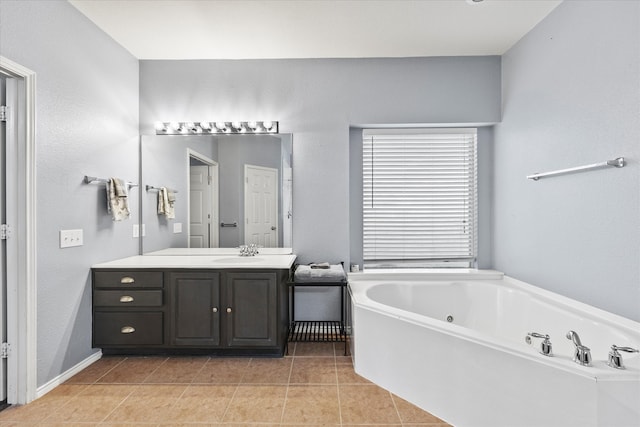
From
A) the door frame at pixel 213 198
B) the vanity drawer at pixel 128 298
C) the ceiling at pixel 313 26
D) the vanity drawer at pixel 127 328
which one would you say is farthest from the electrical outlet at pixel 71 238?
the ceiling at pixel 313 26

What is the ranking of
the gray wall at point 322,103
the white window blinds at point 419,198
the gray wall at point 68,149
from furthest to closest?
the white window blinds at point 419,198 → the gray wall at point 322,103 → the gray wall at point 68,149

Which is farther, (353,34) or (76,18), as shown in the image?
(353,34)

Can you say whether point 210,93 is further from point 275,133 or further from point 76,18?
point 76,18

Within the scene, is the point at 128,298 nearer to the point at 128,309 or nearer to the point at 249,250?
the point at 128,309

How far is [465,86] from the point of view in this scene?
10.4 ft

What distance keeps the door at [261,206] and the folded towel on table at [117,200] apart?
96 centimetres

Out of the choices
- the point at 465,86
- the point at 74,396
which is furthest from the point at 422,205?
the point at 74,396

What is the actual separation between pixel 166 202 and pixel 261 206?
0.87m

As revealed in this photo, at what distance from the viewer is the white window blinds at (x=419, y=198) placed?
332 centimetres

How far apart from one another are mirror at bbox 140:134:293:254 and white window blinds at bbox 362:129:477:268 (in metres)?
0.80

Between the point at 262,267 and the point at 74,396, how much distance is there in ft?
4.50

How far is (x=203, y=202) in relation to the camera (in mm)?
3240

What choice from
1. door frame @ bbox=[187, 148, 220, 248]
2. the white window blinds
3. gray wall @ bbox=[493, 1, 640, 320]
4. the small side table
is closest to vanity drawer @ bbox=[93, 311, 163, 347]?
door frame @ bbox=[187, 148, 220, 248]

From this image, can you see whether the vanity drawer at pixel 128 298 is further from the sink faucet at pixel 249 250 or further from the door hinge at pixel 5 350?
the sink faucet at pixel 249 250
